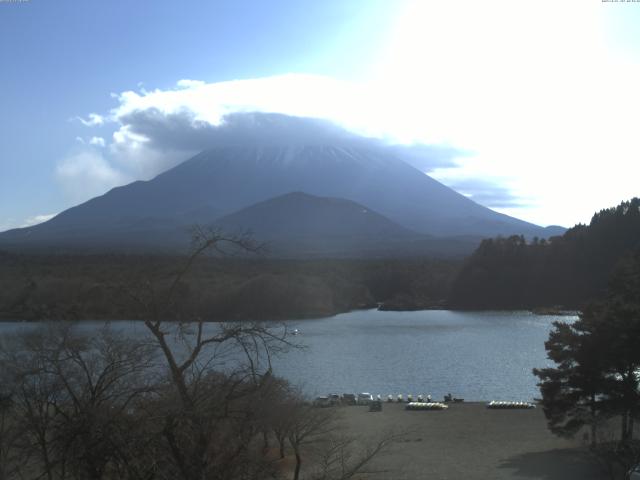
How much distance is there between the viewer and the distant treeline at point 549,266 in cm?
4847

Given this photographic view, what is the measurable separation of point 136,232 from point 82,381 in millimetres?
72780

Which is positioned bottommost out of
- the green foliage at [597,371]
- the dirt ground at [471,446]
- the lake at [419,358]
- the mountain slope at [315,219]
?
the dirt ground at [471,446]

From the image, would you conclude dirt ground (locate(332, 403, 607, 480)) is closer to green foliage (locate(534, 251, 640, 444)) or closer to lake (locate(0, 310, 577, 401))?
green foliage (locate(534, 251, 640, 444))

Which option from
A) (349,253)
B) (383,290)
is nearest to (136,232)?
(349,253)

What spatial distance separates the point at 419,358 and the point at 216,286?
10.3m

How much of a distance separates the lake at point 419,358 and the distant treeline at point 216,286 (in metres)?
1.84

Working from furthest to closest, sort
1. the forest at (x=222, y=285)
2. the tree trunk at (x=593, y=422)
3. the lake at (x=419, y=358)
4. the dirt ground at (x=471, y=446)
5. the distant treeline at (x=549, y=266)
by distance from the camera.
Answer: the distant treeline at (x=549, y=266) < the lake at (x=419, y=358) < the dirt ground at (x=471, y=446) < the tree trunk at (x=593, y=422) < the forest at (x=222, y=285)

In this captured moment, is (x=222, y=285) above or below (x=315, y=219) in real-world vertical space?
below

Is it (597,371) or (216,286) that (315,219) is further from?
(597,371)

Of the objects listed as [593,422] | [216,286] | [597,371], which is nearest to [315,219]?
[216,286]

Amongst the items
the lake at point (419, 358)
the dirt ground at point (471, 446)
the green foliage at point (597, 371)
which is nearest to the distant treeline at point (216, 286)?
the lake at point (419, 358)

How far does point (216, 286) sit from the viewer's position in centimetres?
3203

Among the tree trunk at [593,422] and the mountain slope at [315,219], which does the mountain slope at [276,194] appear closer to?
the mountain slope at [315,219]

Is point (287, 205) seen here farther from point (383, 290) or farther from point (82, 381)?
point (82, 381)
